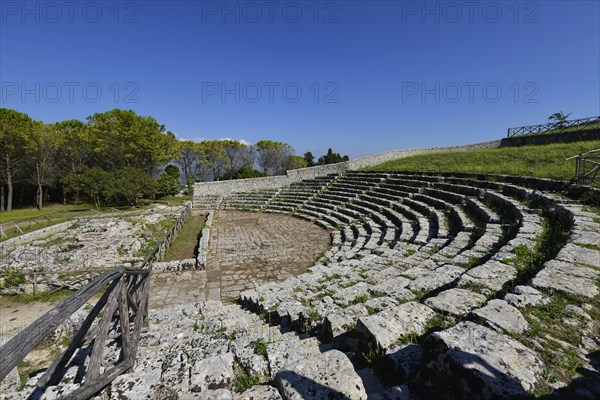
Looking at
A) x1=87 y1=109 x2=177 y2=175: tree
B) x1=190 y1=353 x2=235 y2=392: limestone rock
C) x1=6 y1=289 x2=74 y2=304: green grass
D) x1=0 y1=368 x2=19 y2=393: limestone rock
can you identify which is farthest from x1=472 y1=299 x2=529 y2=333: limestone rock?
x1=87 y1=109 x2=177 y2=175: tree

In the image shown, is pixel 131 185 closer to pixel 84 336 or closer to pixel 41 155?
pixel 41 155

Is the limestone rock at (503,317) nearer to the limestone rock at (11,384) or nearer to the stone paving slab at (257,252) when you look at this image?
the limestone rock at (11,384)

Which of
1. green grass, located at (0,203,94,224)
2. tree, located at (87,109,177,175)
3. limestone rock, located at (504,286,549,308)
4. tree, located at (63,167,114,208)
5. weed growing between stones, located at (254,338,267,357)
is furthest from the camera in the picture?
tree, located at (87,109,177,175)

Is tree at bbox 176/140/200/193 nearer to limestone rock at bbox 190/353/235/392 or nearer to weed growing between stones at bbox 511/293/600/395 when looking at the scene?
limestone rock at bbox 190/353/235/392

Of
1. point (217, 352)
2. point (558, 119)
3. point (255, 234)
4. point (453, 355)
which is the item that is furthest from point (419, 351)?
point (558, 119)

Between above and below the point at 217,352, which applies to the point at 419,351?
above

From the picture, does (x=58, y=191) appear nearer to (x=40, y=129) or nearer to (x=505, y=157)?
(x=40, y=129)

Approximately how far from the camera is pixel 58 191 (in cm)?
2842

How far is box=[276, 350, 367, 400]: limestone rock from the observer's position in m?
1.75

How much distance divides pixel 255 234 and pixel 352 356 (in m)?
11.1

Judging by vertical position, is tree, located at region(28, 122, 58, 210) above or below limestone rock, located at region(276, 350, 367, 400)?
above

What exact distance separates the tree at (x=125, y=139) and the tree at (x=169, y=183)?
2123mm

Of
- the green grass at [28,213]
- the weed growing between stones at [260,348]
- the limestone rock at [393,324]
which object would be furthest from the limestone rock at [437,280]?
the green grass at [28,213]

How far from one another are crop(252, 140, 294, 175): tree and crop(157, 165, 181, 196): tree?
13356 millimetres
